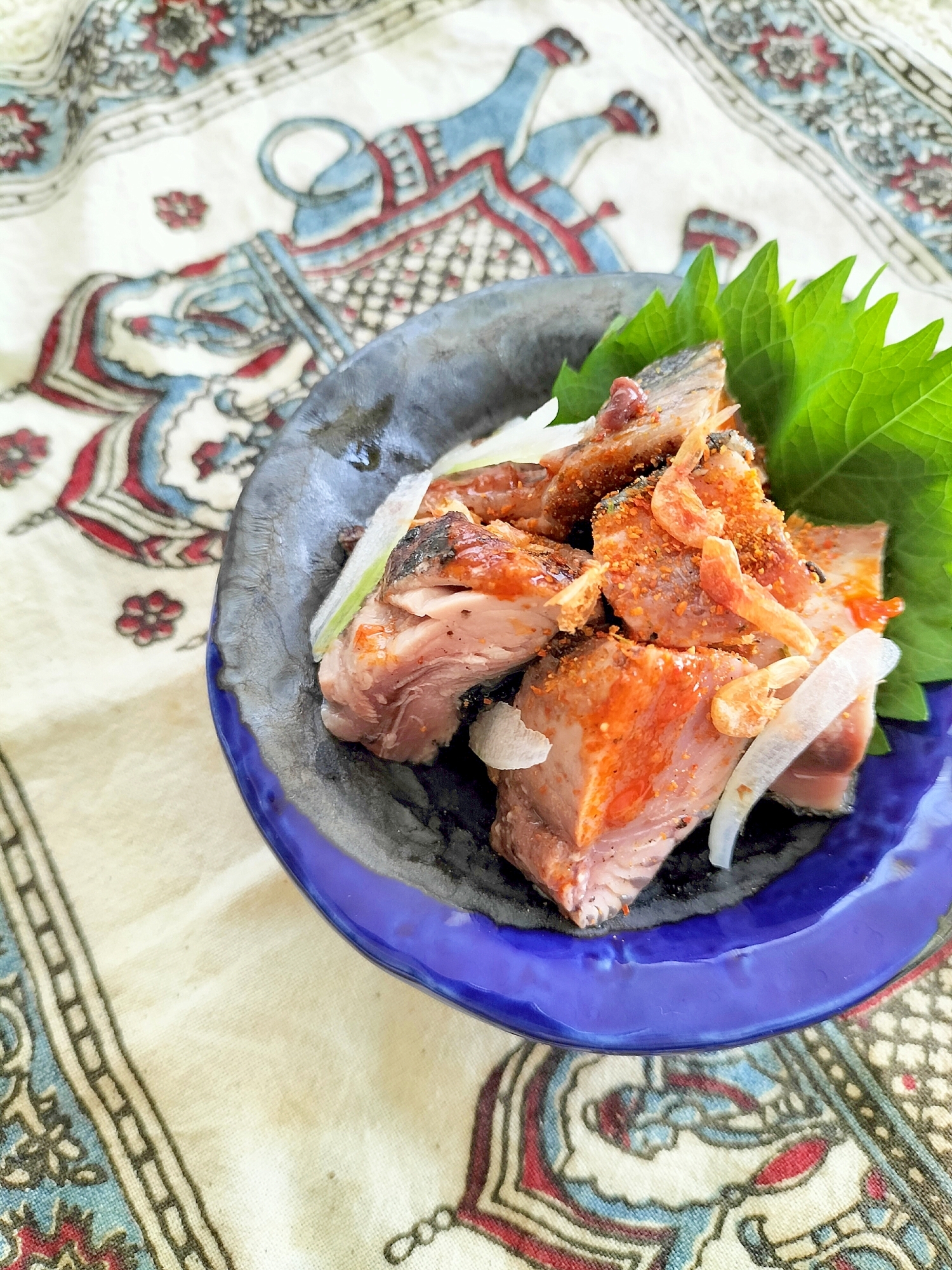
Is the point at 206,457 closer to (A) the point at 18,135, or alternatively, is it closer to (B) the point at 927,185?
(A) the point at 18,135

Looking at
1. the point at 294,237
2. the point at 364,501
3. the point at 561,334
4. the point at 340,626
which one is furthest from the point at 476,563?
the point at 294,237

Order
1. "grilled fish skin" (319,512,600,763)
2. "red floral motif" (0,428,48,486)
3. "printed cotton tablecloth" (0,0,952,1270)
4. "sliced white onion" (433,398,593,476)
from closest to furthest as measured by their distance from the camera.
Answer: "grilled fish skin" (319,512,600,763) < "printed cotton tablecloth" (0,0,952,1270) < "sliced white onion" (433,398,593,476) < "red floral motif" (0,428,48,486)

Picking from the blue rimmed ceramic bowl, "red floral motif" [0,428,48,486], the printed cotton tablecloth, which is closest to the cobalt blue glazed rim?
the blue rimmed ceramic bowl

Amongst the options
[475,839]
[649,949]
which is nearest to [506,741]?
[475,839]

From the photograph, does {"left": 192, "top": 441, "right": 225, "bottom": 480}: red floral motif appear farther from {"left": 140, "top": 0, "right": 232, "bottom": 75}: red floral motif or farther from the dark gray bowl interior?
{"left": 140, "top": 0, "right": 232, "bottom": 75}: red floral motif

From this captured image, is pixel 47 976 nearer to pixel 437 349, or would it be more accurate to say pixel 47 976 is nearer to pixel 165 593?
pixel 165 593

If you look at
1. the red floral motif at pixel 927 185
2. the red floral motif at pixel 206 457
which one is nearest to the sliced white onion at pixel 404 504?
the red floral motif at pixel 206 457
